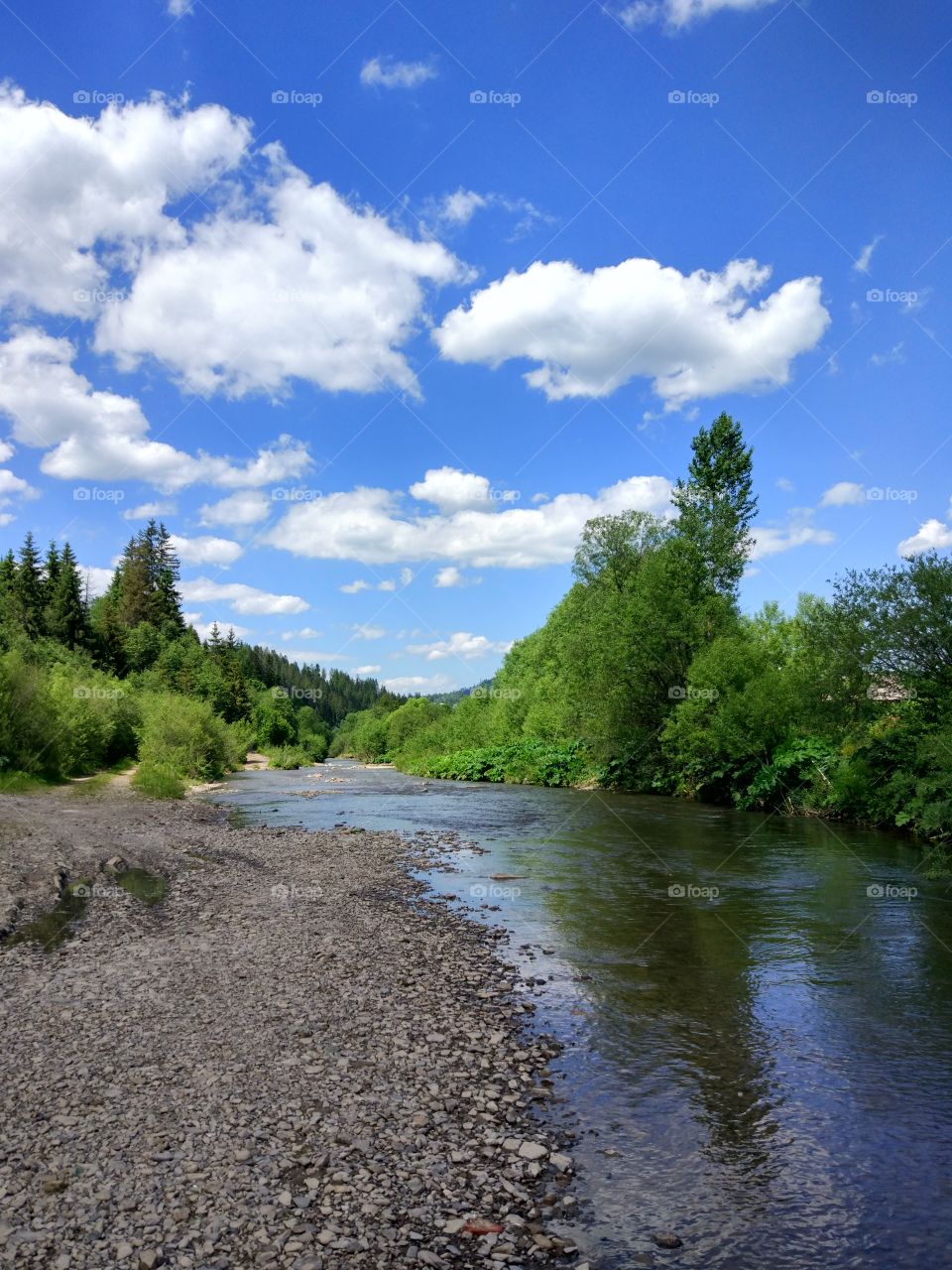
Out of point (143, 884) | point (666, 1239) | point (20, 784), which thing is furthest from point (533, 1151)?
point (20, 784)

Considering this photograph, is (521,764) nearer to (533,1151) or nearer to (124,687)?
(124,687)

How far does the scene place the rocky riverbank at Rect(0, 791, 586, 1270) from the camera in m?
6.39

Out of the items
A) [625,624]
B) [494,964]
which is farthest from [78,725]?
[494,964]

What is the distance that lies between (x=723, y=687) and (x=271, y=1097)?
37.2 m

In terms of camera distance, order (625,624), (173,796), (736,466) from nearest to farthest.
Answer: (173,796), (625,624), (736,466)

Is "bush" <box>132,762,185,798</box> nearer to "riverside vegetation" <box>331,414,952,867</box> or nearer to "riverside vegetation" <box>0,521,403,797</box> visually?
"riverside vegetation" <box>0,521,403,797</box>

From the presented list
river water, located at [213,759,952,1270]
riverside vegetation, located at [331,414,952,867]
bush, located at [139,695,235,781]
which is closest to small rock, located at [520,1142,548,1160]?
river water, located at [213,759,952,1270]

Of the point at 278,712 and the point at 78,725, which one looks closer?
the point at 78,725

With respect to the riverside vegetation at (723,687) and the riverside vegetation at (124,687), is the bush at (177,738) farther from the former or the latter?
the riverside vegetation at (723,687)

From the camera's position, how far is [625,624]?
5034 centimetres

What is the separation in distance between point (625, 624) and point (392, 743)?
314ft

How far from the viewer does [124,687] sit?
73.8 meters

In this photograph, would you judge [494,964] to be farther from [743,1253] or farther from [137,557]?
[137,557]

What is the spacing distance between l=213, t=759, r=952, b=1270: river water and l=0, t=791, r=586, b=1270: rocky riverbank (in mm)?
820
